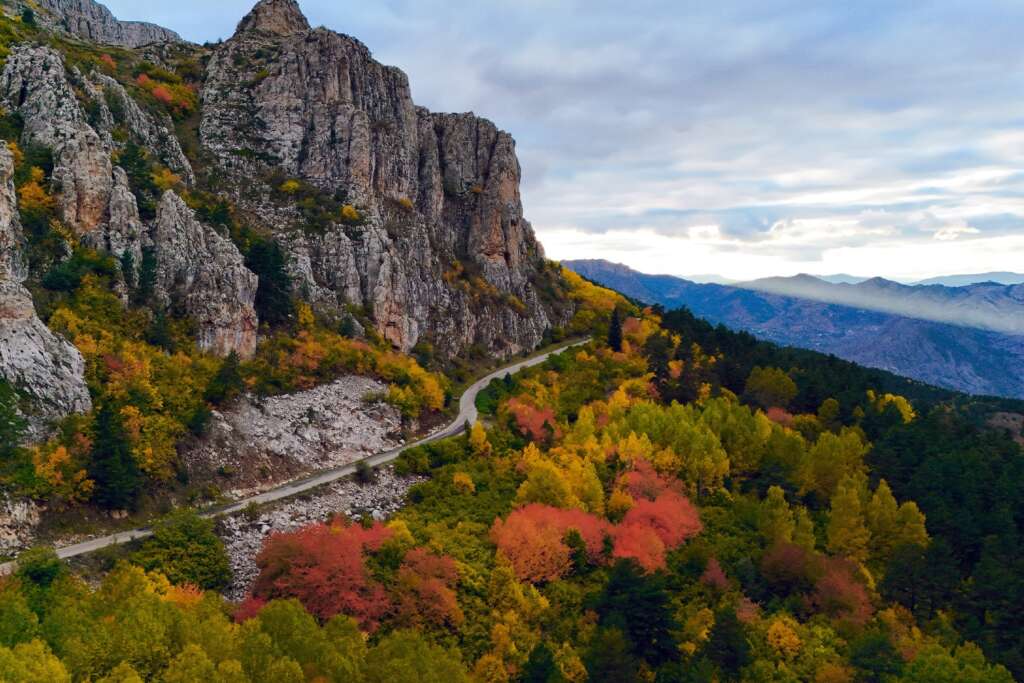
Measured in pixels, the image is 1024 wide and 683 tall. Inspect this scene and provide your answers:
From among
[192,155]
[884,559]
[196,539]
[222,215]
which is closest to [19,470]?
[196,539]

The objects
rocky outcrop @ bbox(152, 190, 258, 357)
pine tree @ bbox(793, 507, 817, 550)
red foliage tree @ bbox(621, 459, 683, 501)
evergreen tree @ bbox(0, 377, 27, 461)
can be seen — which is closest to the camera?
evergreen tree @ bbox(0, 377, 27, 461)

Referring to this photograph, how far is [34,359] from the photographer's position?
1809 inches

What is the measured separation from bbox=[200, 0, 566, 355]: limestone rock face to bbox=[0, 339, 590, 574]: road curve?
10743 millimetres

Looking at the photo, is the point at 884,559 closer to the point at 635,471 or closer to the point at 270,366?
the point at 635,471

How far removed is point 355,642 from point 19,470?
24.2 meters

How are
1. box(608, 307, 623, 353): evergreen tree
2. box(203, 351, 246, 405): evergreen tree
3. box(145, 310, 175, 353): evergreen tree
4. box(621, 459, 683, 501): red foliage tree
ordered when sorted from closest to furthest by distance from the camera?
1. box(203, 351, 246, 405): evergreen tree
2. box(145, 310, 175, 353): evergreen tree
3. box(621, 459, 683, 501): red foliage tree
4. box(608, 307, 623, 353): evergreen tree

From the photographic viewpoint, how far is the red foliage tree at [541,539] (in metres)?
49.3

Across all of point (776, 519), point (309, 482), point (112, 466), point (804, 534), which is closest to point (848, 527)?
point (804, 534)

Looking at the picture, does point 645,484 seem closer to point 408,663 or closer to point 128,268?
point 408,663

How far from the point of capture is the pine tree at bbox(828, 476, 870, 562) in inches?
2404

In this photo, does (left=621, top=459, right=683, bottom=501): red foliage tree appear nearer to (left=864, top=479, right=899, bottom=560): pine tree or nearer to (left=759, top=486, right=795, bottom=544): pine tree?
(left=759, top=486, right=795, bottom=544): pine tree

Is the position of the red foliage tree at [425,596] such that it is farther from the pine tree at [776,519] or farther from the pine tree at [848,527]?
the pine tree at [848,527]

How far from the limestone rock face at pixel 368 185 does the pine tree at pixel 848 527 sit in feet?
181

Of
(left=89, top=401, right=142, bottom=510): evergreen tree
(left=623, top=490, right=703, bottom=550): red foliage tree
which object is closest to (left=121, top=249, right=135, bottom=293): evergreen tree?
(left=89, top=401, right=142, bottom=510): evergreen tree
